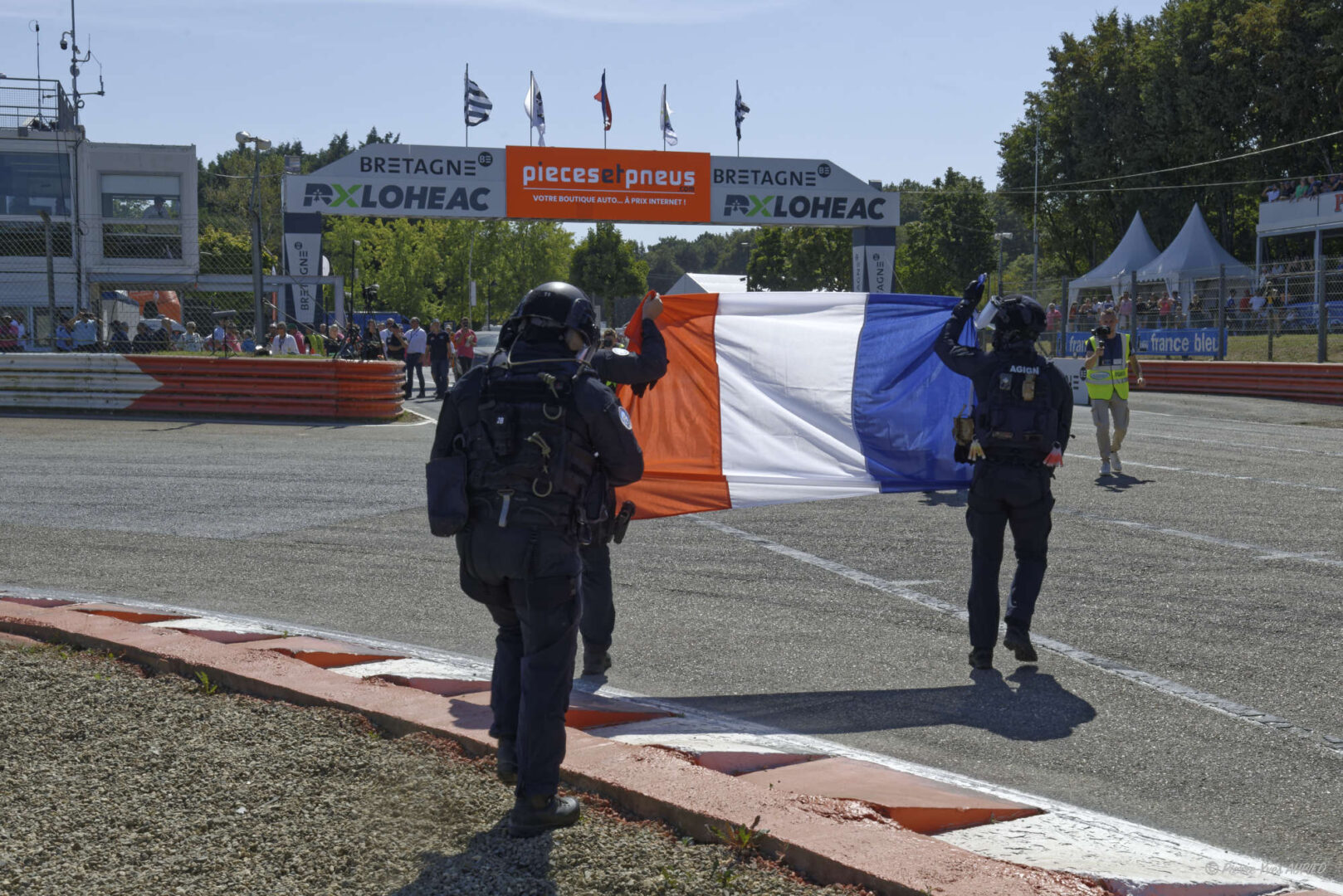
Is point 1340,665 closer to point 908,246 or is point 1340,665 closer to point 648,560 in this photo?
point 648,560

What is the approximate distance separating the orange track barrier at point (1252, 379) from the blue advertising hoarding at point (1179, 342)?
1135mm

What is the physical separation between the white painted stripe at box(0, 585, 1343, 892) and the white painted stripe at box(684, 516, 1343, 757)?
299mm

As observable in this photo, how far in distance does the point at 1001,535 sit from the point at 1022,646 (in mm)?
591

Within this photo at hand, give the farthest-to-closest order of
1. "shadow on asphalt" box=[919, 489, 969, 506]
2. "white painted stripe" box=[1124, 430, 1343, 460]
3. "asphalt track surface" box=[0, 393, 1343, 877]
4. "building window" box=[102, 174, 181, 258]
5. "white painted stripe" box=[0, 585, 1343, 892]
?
"building window" box=[102, 174, 181, 258]
"white painted stripe" box=[1124, 430, 1343, 460]
"shadow on asphalt" box=[919, 489, 969, 506]
"asphalt track surface" box=[0, 393, 1343, 877]
"white painted stripe" box=[0, 585, 1343, 892]

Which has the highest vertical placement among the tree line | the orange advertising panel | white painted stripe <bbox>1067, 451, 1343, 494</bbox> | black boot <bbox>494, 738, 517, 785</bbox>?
the tree line

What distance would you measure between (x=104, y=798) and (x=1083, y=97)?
6245 centimetres

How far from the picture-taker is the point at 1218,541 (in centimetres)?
993

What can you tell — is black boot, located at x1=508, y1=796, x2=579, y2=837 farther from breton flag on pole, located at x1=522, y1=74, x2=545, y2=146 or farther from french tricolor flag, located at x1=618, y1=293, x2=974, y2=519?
breton flag on pole, located at x1=522, y1=74, x2=545, y2=146

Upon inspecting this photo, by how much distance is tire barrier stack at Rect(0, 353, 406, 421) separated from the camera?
21328mm

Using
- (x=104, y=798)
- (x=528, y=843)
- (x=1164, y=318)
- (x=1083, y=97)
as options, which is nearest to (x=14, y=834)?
(x=104, y=798)

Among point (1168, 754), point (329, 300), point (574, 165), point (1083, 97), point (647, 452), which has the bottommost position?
point (1168, 754)

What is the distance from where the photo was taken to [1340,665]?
6.34m

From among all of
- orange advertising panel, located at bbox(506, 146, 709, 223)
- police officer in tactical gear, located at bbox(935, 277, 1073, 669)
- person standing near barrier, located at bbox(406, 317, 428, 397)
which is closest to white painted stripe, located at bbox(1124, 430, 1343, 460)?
police officer in tactical gear, located at bbox(935, 277, 1073, 669)

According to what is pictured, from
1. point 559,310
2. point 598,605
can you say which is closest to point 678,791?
point 559,310
